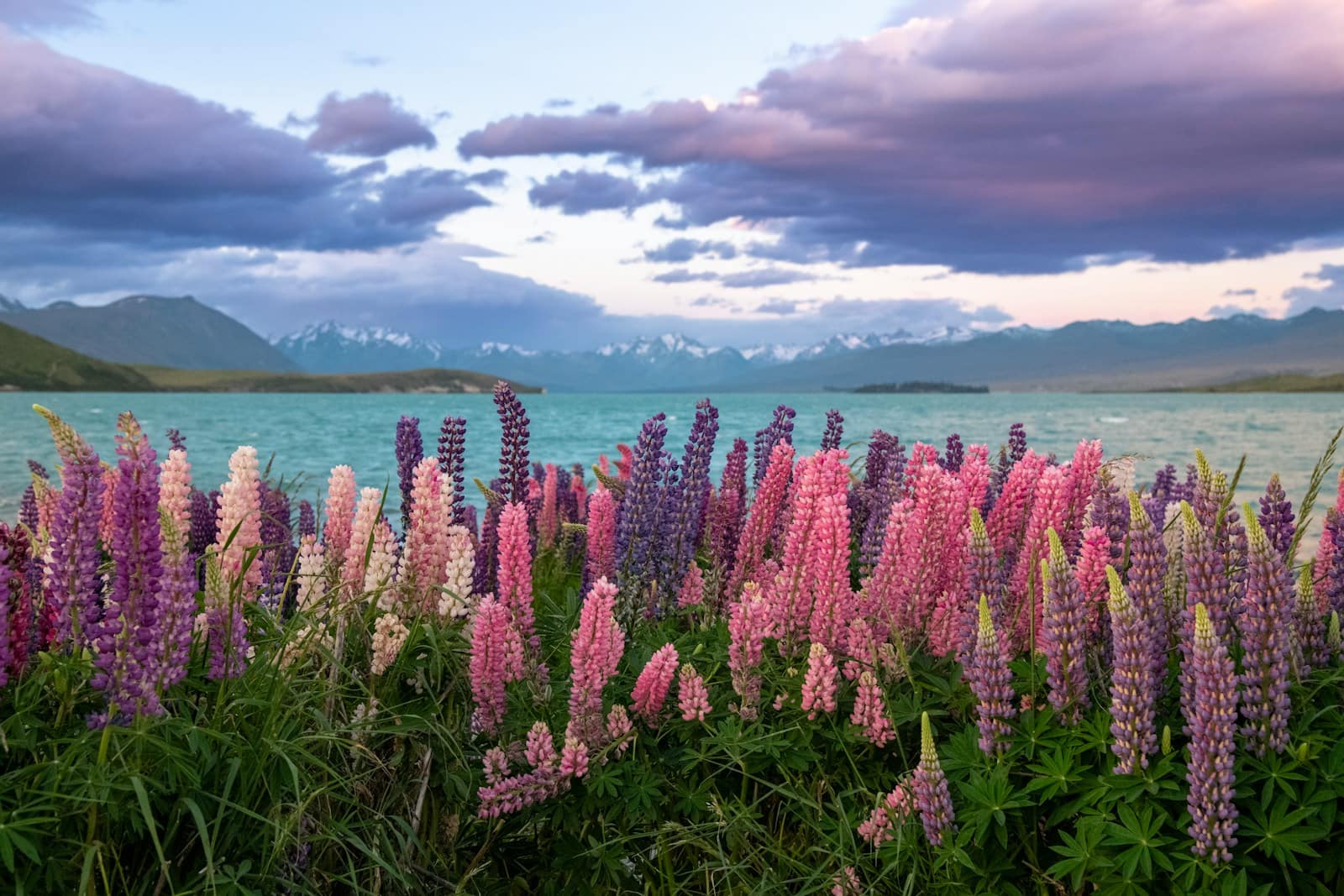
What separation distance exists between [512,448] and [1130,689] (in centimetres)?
367

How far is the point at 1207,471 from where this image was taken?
12.7ft

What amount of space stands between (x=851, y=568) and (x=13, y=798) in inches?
177

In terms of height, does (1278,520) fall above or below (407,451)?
below

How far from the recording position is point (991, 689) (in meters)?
3.42

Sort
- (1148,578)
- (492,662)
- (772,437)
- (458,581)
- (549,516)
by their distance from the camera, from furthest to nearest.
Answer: (549,516), (772,437), (458,581), (492,662), (1148,578)

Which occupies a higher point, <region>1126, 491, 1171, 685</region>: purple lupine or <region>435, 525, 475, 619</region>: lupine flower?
<region>1126, 491, 1171, 685</region>: purple lupine

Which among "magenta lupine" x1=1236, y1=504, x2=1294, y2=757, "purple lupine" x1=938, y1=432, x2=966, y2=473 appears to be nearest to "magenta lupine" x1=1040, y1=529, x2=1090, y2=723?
"magenta lupine" x1=1236, y1=504, x2=1294, y2=757

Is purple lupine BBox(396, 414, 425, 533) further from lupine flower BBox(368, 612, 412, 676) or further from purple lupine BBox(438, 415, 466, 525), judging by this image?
lupine flower BBox(368, 612, 412, 676)

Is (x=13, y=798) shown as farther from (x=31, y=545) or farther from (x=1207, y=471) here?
(x=1207, y=471)

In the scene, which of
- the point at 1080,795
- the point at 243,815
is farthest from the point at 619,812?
the point at 1080,795

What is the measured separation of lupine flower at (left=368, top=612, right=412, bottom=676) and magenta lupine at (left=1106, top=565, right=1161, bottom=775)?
3.00m

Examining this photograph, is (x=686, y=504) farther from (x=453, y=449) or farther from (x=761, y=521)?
(x=453, y=449)

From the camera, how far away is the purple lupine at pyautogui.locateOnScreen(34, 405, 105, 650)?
123 inches

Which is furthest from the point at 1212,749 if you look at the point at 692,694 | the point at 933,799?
the point at 692,694
